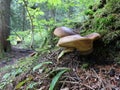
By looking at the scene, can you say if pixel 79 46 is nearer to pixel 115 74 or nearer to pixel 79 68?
pixel 79 68

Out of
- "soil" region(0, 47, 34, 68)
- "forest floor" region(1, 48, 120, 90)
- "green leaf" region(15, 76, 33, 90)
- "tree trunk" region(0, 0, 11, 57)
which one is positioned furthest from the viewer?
"tree trunk" region(0, 0, 11, 57)

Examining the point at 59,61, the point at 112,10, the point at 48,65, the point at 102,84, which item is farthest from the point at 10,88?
the point at 112,10

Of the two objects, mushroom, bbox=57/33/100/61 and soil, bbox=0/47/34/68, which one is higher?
mushroom, bbox=57/33/100/61

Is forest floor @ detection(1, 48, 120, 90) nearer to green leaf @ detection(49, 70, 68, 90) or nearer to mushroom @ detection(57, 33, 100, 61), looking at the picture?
green leaf @ detection(49, 70, 68, 90)

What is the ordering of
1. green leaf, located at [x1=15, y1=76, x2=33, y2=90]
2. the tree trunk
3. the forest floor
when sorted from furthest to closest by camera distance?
the tree trunk → green leaf, located at [x1=15, y1=76, x2=33, y2=90] → the forest floor

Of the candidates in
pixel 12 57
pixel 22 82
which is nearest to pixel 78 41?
pixel 22 82

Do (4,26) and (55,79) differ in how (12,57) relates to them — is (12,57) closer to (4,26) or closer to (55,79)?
(4,26)

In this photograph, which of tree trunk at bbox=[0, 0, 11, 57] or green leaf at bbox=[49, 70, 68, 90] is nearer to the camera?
green leaf at bbox=[49, 70, 68, 90]

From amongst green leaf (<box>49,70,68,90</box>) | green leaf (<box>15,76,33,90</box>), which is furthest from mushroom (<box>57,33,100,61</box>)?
green leaf (<box>15,76,33,90</box>)
